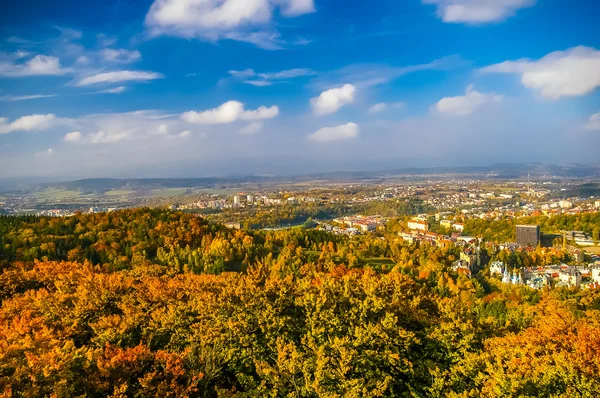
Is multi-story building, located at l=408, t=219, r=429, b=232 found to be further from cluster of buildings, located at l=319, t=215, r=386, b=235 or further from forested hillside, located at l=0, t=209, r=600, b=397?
forested hillside, located at l=0, t=209, r=600, b=397

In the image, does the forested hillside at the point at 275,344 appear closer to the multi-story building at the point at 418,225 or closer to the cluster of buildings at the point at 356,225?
the cluster of buildings at the point at 356,225

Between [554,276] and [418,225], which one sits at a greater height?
[418,225]

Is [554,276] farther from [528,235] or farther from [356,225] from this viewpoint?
[356,225]

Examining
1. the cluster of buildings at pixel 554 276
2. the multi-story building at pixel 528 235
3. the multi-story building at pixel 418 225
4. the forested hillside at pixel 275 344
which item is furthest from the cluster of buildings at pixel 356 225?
the forested hillside at pixel 275 344

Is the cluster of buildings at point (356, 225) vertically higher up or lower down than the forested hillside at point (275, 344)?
lower down

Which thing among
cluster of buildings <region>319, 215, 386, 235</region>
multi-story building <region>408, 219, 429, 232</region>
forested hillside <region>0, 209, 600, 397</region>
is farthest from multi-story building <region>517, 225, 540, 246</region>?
forested hillside <region>0, 209, 600, 397</region>

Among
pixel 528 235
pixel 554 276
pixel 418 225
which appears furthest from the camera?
pixel 418 225

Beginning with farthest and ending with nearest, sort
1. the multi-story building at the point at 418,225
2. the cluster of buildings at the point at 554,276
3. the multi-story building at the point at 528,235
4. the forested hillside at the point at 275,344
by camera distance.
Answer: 1. the multi-story building at the point at 418,225
2. the multi-story building at the point at 528,235
3. the cluster of buildings at the point at 554,276
4. the forested hillside at the point at 275,344

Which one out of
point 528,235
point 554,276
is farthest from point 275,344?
point 528,235

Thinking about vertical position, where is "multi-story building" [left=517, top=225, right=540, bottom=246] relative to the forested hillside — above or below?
below
